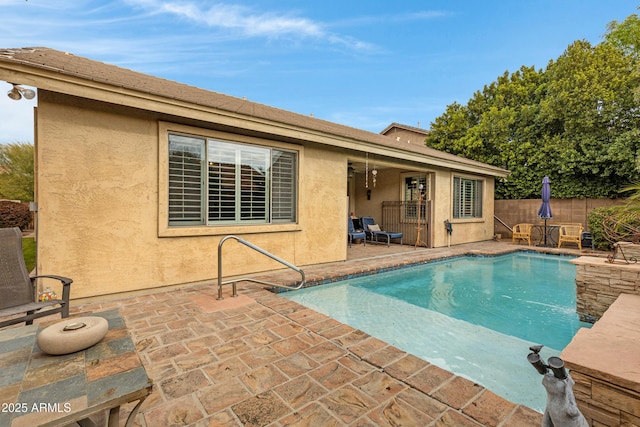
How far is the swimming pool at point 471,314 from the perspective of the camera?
129 inches

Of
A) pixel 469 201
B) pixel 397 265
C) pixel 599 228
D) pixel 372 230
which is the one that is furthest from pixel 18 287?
pixel 599 228

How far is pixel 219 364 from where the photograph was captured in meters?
2.72

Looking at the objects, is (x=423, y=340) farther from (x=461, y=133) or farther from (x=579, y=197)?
(x=461, y=133)

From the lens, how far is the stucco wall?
4227 millimetres

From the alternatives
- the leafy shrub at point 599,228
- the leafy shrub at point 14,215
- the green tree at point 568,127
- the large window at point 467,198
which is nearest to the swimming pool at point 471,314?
the leafy shrub at point 599,228

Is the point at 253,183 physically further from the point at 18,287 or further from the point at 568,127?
the point at 568,127

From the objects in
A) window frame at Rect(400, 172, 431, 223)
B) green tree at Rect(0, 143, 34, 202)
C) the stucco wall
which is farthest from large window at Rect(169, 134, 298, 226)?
green tree at Rect(0, 143, 34, 202)

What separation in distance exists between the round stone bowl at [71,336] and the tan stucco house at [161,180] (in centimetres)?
322

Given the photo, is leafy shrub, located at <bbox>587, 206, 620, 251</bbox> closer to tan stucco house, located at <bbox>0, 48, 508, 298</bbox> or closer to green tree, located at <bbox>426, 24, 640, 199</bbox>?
green tree, located at <bbox>426, 24, 640, 199</bbox>

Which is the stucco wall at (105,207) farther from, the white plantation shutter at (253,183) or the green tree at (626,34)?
the green tree at (626,34)

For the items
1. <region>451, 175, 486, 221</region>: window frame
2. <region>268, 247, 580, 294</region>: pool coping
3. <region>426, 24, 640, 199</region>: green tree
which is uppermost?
<region>426, 24, 640, 199</region>: green tree

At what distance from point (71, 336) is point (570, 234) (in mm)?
15211

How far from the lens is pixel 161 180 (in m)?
5.07

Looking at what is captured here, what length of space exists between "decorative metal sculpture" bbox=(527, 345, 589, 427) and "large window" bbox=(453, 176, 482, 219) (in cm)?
1145
